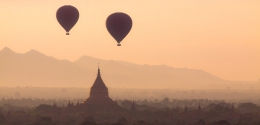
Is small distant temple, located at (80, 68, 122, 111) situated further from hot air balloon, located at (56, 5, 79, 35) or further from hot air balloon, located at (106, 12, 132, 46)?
hot air balloon, located at (106, 12, 132, 46)

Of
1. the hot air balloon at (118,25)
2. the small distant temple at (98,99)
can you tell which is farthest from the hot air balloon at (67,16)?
the small distant temple at (98,99)

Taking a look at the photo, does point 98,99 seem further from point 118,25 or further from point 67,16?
point 118,25

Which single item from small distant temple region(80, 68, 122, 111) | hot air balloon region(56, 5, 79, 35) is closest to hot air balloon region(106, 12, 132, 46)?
hot air balloon region(56, 5, 79, 35)

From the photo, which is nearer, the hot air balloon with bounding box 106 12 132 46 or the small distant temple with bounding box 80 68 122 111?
the hot air balloon with bounding box 106 12 132 46

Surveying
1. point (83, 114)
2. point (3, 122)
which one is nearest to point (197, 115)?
point (83, 114)

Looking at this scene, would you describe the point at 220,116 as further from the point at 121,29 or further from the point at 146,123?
the point at 121,29

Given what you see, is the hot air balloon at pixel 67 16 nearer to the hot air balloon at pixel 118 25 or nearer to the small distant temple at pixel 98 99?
the hot air balloon at pixel 118 25

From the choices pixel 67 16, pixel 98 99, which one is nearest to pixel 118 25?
pixel 67 16
